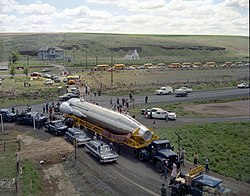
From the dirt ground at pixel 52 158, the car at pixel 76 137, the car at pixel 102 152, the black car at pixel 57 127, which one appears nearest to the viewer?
the dirt ground at pixel 52 158

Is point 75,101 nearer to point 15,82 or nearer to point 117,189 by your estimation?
point 117,189

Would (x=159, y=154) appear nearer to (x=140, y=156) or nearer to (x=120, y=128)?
(x=140, y=156)

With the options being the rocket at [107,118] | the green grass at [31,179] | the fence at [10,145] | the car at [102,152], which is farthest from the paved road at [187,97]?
the green grass at [31,179]

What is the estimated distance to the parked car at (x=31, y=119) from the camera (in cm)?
3862

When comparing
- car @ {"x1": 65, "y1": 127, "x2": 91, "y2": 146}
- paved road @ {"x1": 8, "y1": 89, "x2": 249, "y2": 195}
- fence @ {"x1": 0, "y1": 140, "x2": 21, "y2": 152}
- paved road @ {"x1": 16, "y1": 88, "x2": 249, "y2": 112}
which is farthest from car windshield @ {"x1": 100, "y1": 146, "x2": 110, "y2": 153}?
paved road @ {"x1": 16, "y1": 88, "x2": 249, "y2": 112}

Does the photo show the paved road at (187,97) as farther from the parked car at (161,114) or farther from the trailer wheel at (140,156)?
the trailer wheel at (140,156)

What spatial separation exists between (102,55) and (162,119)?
5473 inches

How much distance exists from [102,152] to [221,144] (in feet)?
41.3

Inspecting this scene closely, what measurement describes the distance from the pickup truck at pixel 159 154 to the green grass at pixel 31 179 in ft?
27.5

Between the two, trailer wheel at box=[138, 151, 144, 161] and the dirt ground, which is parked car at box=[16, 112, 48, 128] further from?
trailer wheel at box=[138, 151, 144, 161]

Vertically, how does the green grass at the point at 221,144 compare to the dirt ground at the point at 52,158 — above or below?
above

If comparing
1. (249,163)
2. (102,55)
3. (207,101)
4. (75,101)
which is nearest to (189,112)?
(207,101)

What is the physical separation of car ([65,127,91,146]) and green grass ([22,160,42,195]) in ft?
17.8

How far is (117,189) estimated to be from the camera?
71.5 ft
